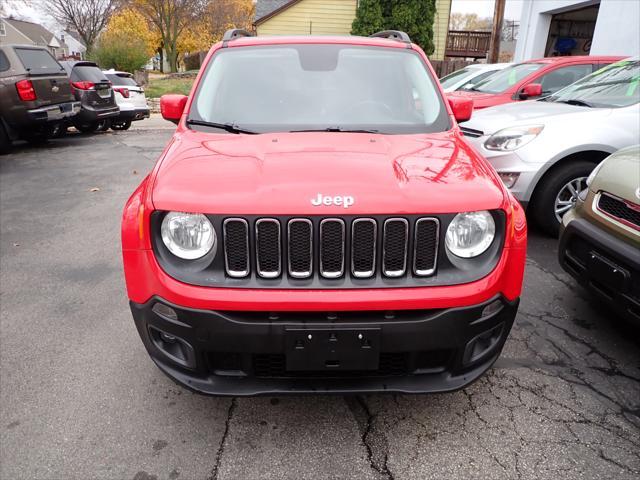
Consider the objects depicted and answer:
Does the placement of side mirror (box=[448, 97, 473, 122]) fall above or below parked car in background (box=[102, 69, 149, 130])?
above

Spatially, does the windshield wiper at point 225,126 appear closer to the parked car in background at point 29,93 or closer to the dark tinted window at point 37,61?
the parked car in background at point 29,93

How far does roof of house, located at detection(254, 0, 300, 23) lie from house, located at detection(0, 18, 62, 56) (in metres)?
34.2

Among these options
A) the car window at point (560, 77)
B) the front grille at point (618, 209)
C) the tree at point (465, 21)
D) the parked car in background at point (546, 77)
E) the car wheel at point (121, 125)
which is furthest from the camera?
the tree at point (465, 21)

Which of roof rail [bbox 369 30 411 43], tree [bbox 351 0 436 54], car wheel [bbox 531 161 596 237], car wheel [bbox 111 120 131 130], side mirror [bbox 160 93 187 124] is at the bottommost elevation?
car wheel [bbox 111 120 131 130]

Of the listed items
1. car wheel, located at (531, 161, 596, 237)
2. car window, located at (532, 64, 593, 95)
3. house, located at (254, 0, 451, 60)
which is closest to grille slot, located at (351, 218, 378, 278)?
car wheel, located at (531, 161, 596, 237)

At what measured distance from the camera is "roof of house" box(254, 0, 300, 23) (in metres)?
24.3

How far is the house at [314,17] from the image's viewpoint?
967 inches

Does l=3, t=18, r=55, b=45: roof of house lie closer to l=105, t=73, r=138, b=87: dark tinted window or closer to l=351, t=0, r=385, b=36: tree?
l=351, t=0, r=385, b=36: tree

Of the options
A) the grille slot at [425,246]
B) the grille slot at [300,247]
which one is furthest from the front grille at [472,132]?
the grille slot at [300,247]

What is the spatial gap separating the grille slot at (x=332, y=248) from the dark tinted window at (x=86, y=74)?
37.1 ft

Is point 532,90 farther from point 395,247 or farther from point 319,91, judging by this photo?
point 395,247

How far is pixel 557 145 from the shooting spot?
4523 millimetres

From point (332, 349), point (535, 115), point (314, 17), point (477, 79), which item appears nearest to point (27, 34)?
point (314, 17)

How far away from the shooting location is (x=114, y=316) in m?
3.48
